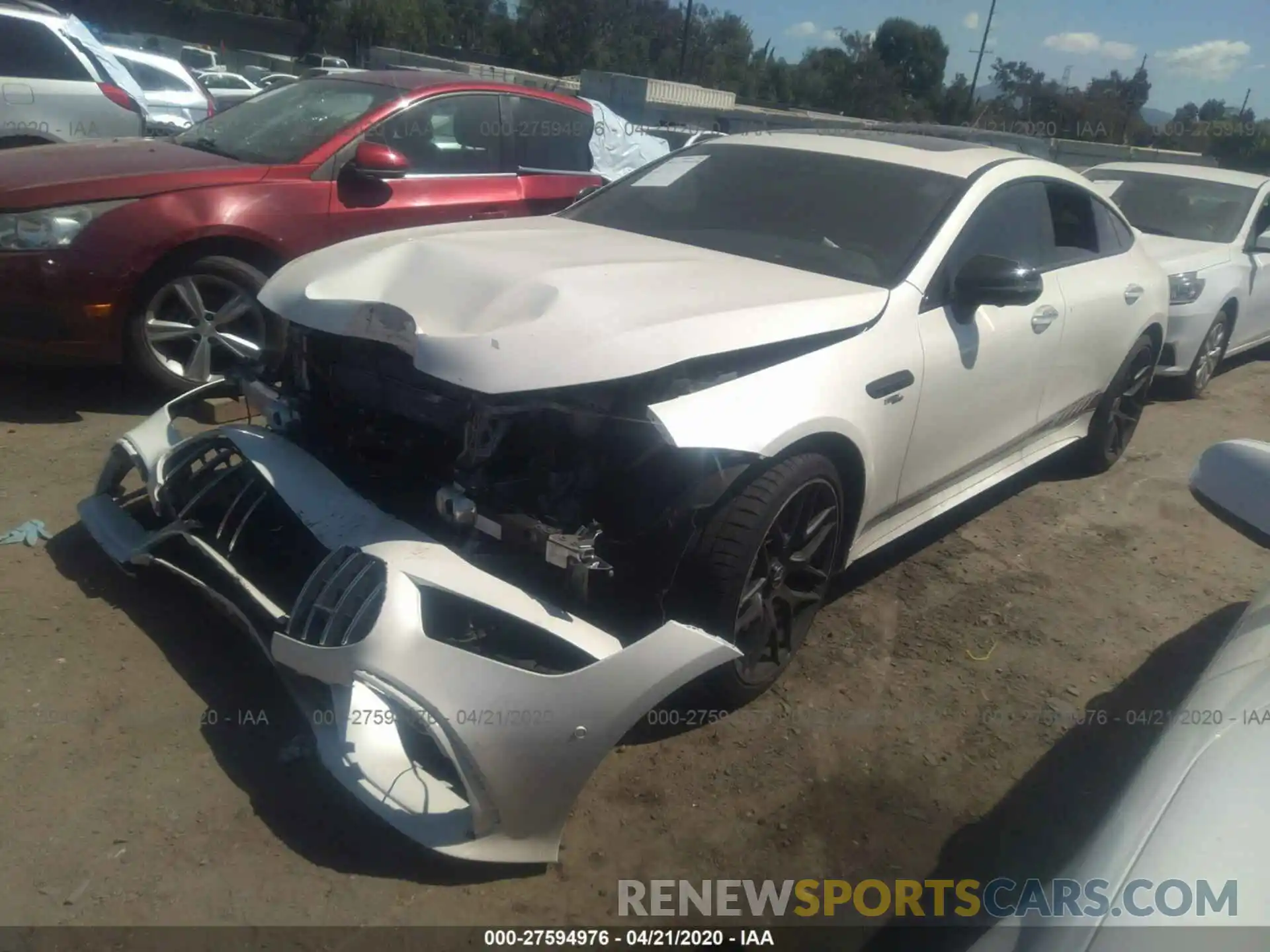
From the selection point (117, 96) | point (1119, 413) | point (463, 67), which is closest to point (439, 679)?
point (1119, 413)

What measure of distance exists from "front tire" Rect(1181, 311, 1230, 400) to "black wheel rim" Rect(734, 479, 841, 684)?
521 cm

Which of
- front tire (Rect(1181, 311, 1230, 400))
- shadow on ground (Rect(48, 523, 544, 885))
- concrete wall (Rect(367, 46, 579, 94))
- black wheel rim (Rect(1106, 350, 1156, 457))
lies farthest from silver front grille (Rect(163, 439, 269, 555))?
concrete wall (Rect(367, 46, 579, 94))

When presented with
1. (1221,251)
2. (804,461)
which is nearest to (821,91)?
(1221,251)

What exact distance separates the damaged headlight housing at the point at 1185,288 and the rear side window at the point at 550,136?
4035 mm

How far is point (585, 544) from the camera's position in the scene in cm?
252

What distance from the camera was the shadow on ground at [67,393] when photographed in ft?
15.5

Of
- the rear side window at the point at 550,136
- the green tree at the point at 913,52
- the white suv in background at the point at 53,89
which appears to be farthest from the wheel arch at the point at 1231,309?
the green tree at the point at 913,52

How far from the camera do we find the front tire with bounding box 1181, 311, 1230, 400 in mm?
7020

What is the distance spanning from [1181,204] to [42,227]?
7.79m

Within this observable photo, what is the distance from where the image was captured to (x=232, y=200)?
471 centimetres

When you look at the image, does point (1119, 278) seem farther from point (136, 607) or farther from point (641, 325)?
point (136, 607)

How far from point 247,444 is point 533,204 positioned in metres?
3.33

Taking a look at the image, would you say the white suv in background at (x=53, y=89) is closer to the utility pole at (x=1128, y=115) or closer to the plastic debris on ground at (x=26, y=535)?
the plastic debris on ground at (x=26, y=535)

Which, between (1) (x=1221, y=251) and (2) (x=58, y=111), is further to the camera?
(2) (x=58, y=111)
